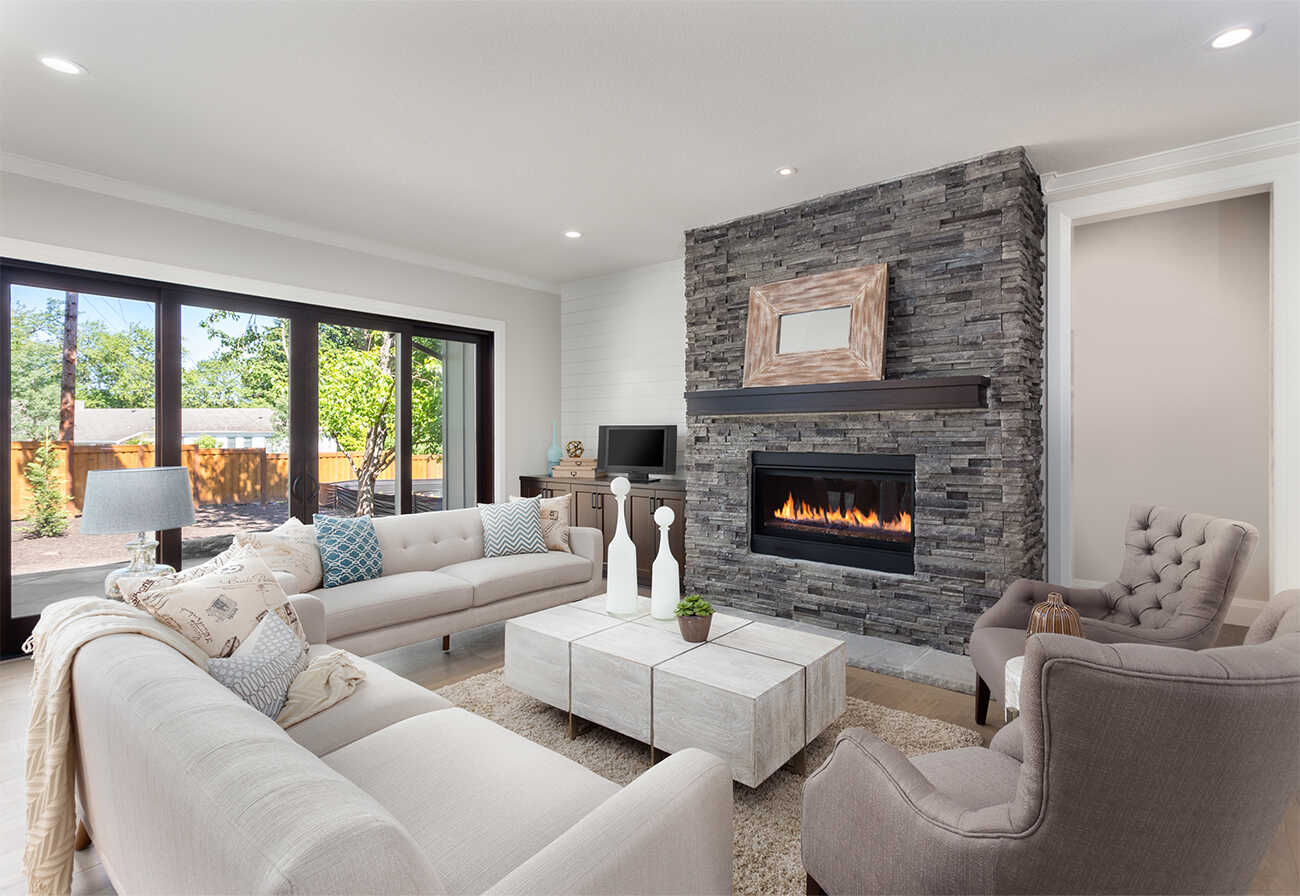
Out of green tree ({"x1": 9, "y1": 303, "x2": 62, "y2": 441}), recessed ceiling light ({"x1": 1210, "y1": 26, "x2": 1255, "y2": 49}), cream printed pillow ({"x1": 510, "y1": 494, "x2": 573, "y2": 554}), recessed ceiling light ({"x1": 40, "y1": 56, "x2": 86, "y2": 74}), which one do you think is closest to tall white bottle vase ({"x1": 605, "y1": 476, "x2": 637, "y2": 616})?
cream printed pillow ({"x1": 510, "y1": 494, "x2": 573, "y2": 554})

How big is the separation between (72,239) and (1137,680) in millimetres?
4793

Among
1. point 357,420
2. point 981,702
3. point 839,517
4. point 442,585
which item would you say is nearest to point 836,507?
point 839,517

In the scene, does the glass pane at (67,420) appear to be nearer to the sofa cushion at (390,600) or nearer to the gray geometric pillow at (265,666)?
the sofa cushion at (390,600)

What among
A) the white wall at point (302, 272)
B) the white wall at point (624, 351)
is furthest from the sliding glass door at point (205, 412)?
the white wall at point (624, 351)

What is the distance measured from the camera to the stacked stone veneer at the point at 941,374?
10.9 ft

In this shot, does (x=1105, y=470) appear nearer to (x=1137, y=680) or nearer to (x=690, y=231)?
(x=690, y=231)

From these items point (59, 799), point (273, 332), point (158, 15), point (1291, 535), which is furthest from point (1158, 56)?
point (273, 332)

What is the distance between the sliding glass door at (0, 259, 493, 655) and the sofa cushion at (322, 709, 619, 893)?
2462mm

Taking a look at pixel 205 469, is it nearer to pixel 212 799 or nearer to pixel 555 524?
pixel 555 524

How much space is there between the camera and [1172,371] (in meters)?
4.30

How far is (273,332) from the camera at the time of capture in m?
4.39

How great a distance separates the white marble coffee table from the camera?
2.02m

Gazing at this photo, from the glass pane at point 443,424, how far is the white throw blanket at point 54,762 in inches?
150

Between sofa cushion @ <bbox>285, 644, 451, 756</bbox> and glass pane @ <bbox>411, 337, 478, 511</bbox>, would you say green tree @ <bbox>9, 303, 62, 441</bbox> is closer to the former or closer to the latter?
glass pane @ <bbox>411, 337, 478, 511</bbox>
